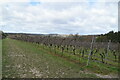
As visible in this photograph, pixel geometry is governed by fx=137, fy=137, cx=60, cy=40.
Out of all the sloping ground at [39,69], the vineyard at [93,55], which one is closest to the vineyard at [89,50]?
the vineyard at [93,55]

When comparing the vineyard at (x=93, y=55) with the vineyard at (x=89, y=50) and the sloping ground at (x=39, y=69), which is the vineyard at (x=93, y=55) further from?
the sloping ground at (x=39, y=69)

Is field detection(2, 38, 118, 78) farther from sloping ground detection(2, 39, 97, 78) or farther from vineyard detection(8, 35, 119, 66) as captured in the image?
vineyard detection(8, 35, 119, 66)

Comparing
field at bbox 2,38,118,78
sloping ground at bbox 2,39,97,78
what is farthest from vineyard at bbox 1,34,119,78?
sloping ground at bbox 2,39,97,78

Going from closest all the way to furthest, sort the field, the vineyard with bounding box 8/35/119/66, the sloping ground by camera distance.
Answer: the sloping ground → the field → the vineyard with bounding box 8/35/119/66

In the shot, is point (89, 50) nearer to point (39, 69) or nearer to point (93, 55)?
point (93, 55)

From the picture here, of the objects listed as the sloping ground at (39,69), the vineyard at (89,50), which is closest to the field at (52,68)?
the sloping ground at (39,69)

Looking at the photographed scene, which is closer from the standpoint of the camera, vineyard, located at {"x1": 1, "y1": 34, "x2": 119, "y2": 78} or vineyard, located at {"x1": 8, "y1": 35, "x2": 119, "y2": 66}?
vineyard, located at {"x1": 1, "y1": 34, "x2": 119, "y2": 78}

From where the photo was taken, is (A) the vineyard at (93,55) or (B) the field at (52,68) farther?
(A) the vineyard at (93,55)

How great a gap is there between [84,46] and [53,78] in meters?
23.5

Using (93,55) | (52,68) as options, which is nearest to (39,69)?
(52,68)

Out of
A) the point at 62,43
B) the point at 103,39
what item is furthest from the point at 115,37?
the point at 62,43

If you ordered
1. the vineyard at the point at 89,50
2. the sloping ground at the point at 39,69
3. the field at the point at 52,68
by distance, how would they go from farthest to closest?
1. the vineyard at the point at 89,50
2. the field at the point at 52,68
3. the sloping ground at the point at 39,69

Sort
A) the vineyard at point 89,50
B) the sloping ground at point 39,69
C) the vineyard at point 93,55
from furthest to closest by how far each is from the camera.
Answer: the vineyard at point 89,50
the vineyard at point 93,55
the sloping ground at point 39,69

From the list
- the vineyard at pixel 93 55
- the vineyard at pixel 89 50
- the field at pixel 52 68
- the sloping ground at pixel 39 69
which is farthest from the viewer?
the vineyard at pixel 89 50
